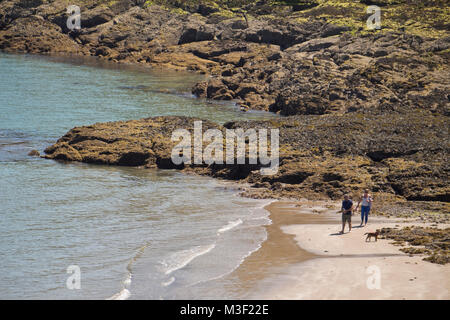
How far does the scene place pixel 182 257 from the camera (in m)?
18.6

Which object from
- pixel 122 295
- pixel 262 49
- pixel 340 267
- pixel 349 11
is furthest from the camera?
pixel 349 11

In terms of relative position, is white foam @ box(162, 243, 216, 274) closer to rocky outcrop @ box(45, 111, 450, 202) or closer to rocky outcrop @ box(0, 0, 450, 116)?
rocky outcrop @ box(45, 111, 450, 202)

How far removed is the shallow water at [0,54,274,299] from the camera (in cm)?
1647

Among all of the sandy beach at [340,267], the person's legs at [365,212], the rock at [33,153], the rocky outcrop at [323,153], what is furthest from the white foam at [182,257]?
the rock at [33,153]

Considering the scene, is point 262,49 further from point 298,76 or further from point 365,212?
point 365,212

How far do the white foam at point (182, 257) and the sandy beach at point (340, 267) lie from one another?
1.70 m

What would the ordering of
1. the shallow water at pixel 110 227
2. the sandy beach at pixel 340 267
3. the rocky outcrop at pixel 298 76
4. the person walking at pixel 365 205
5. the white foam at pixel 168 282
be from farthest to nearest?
the rocky outcrop at pixel 298 76, the person walking at pixel 365 205, the shallow water at pixel 110 227, the white foam at pixel 168 282, the sandy beach at pixel 340 267

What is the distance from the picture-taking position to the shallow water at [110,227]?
16469mm

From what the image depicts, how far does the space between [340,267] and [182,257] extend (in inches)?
191

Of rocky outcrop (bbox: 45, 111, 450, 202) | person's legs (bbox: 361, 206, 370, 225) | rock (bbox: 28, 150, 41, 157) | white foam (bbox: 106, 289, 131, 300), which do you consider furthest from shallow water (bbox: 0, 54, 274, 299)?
person's legs (bbox: 361, 206, 370, 225)

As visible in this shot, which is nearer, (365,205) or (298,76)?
(365,205)

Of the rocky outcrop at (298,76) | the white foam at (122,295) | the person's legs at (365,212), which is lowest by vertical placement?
the white foam at (122,295)

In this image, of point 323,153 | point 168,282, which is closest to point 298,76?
point 323,153

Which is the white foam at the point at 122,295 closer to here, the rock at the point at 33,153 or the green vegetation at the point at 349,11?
the rock at the point at 33,153
